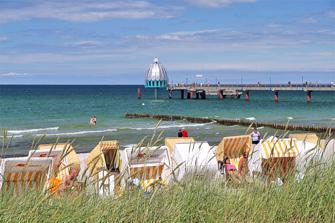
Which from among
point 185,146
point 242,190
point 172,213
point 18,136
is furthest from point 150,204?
point 18,136

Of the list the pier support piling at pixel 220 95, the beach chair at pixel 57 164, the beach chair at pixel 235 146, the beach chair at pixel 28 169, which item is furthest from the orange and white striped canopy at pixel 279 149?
the pier support piling at pixel 220 95

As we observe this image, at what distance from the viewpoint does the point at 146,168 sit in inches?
378

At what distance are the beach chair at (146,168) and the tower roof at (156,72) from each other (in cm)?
9433

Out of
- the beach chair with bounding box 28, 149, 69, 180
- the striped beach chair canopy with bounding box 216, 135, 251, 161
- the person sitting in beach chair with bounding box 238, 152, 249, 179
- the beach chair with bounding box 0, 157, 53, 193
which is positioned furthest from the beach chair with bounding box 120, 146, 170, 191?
the striped beach chair canopy with bounding box 216, 135, 251, 161

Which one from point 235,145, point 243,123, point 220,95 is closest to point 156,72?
point 220,95

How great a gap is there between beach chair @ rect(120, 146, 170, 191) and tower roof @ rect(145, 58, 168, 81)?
9433 cm

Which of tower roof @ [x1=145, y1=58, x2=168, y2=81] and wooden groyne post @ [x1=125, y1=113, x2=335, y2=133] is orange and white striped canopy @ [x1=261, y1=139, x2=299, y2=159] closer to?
wooden groyne post @ [x1=125, y1=113, x2=335, y2=133]

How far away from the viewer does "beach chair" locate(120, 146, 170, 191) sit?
5195mm

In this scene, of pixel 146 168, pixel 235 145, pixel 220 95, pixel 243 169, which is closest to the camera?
pixel 243 169

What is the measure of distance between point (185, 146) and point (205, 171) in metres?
5.42

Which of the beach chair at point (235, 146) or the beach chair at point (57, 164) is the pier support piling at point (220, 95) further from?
the beach chair at point (57, 164)

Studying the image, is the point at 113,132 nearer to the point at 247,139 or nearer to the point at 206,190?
the point at 247,139

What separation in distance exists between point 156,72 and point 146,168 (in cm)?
9759

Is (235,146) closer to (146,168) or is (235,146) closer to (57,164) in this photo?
(146,168)
